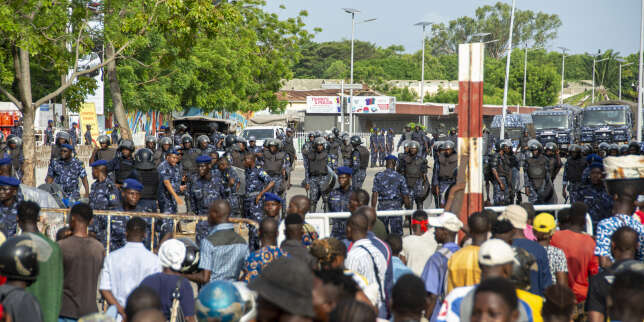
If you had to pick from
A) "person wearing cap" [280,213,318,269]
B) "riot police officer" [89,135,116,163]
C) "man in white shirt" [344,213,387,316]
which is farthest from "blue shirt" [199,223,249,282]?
"riot police officer" [89,135,116,163]

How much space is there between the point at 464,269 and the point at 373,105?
145ft

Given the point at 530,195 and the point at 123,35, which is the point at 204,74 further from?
the point at 530,195


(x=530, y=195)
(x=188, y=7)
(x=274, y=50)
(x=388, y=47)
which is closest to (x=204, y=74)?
(x=274, y=50)

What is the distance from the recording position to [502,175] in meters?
14.4

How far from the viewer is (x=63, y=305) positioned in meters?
5.16

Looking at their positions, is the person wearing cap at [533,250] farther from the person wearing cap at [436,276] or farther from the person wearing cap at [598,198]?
the person wearing cap at [598,198]

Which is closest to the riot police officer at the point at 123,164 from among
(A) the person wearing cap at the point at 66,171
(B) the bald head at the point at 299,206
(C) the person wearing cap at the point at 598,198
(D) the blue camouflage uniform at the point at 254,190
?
(A) the person wearing cap at the point at 66,171

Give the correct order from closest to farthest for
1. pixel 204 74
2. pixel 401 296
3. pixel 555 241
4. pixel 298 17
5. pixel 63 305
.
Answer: pixel 401 296 → pixel 63 305 → pixel 555 241 → pixel 204 74 → pixel 298 17

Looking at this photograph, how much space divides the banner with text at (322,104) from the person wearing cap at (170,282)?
4250cm

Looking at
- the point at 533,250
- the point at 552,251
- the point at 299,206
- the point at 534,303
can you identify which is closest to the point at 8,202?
the point at 299,206

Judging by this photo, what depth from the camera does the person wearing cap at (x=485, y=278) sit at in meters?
4.00

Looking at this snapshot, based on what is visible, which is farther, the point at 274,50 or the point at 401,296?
the point at 274,50

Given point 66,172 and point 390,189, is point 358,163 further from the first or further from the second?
point 66,172

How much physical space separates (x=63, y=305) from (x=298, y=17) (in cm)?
3667
